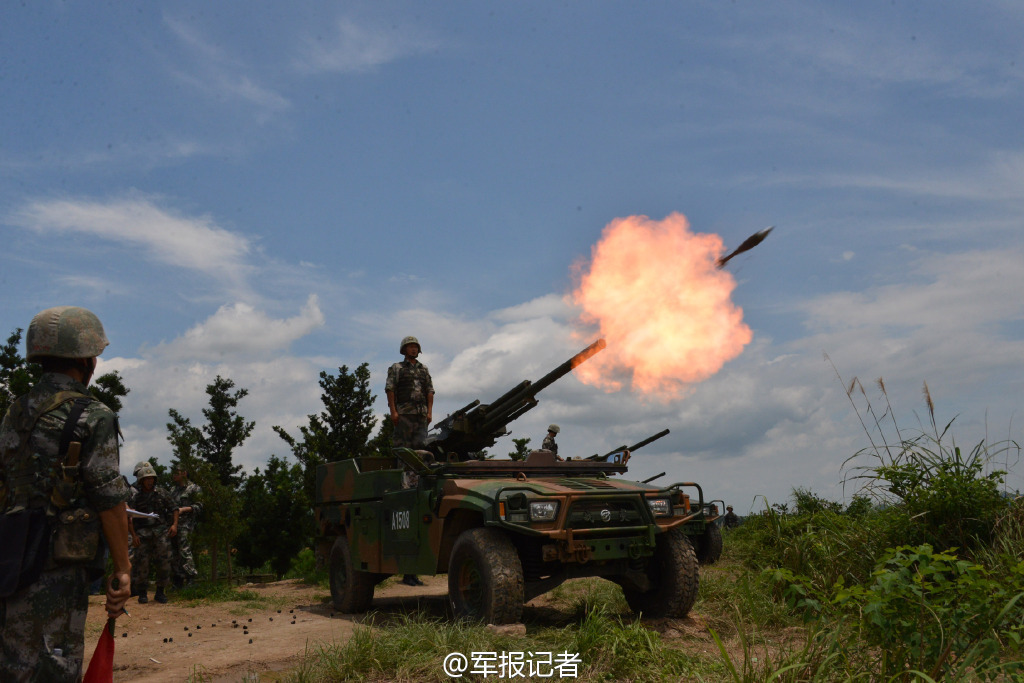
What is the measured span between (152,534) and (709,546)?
26.3 feet

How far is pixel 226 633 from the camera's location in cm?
877

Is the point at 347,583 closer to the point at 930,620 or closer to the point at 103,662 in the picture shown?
the point at 103,662

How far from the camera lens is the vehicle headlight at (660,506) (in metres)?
7.55

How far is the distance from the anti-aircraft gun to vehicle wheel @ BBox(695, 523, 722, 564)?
153 inches

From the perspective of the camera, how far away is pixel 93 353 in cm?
395

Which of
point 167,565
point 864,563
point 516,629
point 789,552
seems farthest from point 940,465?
point 167,565

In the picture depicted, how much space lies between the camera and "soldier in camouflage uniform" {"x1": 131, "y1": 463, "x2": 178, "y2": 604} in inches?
468

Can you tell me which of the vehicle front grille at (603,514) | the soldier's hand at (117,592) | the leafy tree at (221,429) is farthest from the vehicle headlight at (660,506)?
the leafy tree at (221,429)

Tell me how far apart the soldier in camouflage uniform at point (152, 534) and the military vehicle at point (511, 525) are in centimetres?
405

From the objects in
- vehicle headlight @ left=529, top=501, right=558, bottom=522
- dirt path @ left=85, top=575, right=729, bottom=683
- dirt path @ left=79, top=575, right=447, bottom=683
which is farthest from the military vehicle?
dirt path @ left=79, top=575, right=447, bottom=683

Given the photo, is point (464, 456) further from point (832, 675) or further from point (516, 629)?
point (832, 675)

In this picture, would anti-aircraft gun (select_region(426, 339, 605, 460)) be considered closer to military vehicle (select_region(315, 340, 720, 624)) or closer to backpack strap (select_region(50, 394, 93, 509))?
military vehicle (select_region(315, 340, 720, 624))

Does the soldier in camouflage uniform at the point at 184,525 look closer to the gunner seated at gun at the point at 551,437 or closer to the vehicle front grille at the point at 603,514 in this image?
the gunner seated at gun at the point at 551,437

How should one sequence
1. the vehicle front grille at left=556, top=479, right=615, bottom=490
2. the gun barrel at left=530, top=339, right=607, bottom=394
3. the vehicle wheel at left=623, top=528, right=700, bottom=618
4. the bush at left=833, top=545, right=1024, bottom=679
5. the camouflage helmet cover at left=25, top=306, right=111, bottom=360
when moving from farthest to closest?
1. the gun barrel at left=530, top=339, right=607, bottom=394
2. the vehicle front grille at left=556, top=479, right=615, bottom=490
3. the vehicle wheel at left=623, top=528, right=700, bottom=618
4. the bush at left=833, top=545, right=1024, bottom=679
5. the camouflage helmet cover at left=25, top=306, right=111, bottom=360
